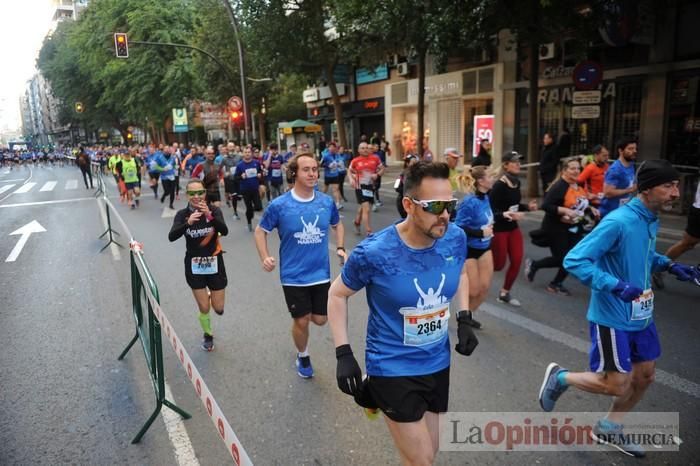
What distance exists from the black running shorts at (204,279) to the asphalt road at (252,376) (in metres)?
0.65

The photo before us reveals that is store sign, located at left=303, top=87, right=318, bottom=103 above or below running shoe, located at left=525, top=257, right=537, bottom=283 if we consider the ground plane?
above

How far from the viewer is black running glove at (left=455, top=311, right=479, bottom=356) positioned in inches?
100

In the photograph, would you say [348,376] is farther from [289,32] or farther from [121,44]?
[121,44]

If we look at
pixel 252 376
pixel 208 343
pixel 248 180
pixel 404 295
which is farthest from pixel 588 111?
pixel 404 295

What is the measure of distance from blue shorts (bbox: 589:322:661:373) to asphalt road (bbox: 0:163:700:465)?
645 millimetres

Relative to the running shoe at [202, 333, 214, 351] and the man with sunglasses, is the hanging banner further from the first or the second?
the man with sunglasses

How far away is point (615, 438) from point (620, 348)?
0.75 metres

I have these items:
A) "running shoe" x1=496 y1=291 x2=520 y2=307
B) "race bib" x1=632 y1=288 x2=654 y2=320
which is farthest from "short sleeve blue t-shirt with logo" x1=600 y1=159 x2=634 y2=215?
"race bib" x1=632 y1=288 x2=654 y2=320

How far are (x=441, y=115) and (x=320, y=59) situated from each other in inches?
267

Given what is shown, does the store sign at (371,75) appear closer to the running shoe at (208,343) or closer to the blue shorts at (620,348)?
the running shoe at (208,343)

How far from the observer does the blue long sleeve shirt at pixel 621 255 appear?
2959 millimetres

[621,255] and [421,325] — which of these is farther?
[621,255]

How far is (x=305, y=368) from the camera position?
173 inches

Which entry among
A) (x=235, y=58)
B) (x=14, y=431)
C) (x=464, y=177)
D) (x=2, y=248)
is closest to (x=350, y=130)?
(x=235, y=58)
